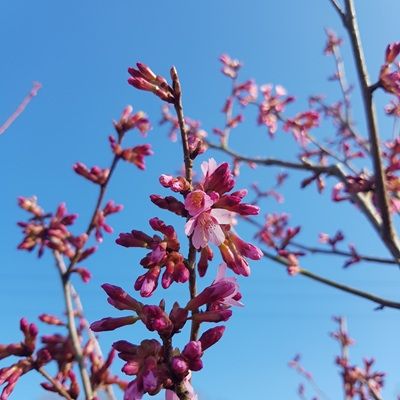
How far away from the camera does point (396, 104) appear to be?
3836 millimetres

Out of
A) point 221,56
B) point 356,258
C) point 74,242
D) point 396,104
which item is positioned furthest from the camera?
point 221,56

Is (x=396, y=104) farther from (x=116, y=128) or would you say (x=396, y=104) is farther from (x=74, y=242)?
(x=74, y=242)

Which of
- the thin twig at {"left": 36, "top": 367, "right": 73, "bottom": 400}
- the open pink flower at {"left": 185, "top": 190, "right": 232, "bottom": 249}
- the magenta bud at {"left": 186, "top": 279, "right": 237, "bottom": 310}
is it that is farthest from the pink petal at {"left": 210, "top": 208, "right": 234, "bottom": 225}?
the thin twig at {"left": 36, "top": 367, "right": 73, "bottom": 400}

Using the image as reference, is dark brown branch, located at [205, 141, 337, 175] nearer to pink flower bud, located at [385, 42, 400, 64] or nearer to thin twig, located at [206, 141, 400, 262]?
thin twig, located at [206, 141, 400, 262]

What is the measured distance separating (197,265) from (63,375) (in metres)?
1.92

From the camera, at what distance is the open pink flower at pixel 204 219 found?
143 cm

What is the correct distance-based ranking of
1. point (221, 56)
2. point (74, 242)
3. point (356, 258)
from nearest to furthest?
point (74, 242), point (356, 258), point (221, 56)

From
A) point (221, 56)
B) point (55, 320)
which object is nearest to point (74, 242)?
point (55, 320)

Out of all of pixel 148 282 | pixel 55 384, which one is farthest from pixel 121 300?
pixel 55 384

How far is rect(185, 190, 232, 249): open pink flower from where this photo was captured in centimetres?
143

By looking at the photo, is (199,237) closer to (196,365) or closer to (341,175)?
(196,365)

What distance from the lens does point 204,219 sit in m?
1.45

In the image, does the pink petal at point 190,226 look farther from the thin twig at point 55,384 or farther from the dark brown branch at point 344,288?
the dark brown branch at point 344,288

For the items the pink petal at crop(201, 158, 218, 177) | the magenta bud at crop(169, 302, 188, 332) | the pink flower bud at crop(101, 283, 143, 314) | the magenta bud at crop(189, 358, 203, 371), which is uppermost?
the pink petal at crop(201, 158, 218, 177)
